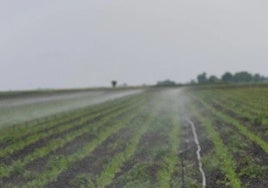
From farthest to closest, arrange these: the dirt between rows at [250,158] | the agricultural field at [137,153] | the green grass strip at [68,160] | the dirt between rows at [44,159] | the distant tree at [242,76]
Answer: the distant tree at [242,76]
the dirt between rows at [44,159]
the green grass strip at [68,160]
the agricultural field at [137,153]
the dirt between rows at [250,158]

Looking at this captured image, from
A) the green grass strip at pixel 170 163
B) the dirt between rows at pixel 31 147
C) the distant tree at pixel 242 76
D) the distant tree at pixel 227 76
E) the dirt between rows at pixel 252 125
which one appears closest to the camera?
the green grass strip at pixel 170 163

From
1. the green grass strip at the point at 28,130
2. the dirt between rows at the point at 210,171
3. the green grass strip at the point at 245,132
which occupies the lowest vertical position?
the dirt between rows at the point at 210,171

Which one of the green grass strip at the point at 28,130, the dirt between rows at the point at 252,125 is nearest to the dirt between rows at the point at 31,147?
the green grass strip at the point at 28,130

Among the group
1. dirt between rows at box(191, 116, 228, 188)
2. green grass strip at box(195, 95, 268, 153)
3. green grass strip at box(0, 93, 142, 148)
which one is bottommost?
dirt between rows at box(191, 116, 228, 188)

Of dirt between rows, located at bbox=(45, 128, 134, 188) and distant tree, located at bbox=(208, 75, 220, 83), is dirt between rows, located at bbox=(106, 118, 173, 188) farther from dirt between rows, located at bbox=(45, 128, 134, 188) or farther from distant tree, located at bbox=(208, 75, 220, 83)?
distant tree, located at bbox=(208, 75, 220, 83)

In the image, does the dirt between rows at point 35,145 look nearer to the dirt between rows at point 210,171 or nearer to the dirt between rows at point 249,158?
the dirt between rows at point 210,171

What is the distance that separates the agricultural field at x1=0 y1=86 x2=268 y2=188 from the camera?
11867mm

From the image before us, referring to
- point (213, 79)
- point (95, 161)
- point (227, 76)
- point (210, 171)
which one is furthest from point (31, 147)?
point (227, 76)

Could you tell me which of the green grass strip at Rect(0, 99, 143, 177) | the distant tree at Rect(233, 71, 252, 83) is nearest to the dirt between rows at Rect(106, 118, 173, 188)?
the green grass strip at Rect(0, 99, 143, 177)

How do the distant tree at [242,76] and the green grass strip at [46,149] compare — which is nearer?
the green grass strip at [46,149]

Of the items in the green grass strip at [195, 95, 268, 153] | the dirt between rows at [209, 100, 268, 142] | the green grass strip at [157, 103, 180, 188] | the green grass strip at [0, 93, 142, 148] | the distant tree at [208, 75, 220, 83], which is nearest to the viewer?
the green grass strip at [157, 103, 180, 188]

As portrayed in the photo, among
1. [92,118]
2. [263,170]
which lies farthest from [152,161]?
[92,118]

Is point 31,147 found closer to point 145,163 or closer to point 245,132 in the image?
point 145,163

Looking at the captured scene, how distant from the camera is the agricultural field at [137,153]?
1187 cm
